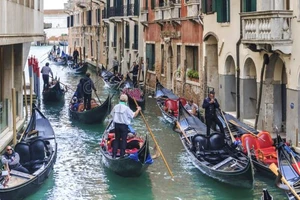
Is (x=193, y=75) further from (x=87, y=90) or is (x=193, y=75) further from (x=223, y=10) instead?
(x=87, y=90)

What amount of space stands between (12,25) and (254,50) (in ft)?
11.7

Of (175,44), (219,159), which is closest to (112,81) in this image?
(175,44)

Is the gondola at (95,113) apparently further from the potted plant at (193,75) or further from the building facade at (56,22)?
the building facade at (56,22)

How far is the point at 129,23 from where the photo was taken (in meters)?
20.3

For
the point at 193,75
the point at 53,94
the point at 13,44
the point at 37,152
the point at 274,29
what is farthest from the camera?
the point at 53,94

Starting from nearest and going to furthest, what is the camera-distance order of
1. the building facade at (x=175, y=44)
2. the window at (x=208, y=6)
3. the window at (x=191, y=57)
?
the window at (x=208, y=6), the building facade at (x=175, y=44), the window at (x=191, y=57)

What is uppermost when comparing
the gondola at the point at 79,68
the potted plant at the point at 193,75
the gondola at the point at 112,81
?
the gondola at the point at 79,68

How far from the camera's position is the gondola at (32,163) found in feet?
20.0

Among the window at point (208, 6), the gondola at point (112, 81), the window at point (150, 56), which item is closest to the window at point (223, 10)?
the window at point (208, 6)

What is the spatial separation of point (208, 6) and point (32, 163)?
5764 millimetres

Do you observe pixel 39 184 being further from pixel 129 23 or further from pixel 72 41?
pixel 72 41

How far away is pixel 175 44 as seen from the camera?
49.0 ft

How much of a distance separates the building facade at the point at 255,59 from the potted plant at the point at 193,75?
808 millimetres

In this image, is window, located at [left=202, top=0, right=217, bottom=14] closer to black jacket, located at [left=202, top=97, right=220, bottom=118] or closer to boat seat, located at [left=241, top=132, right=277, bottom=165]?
black jacket, located at [left=202, top=97, right=220, bottom=118]
